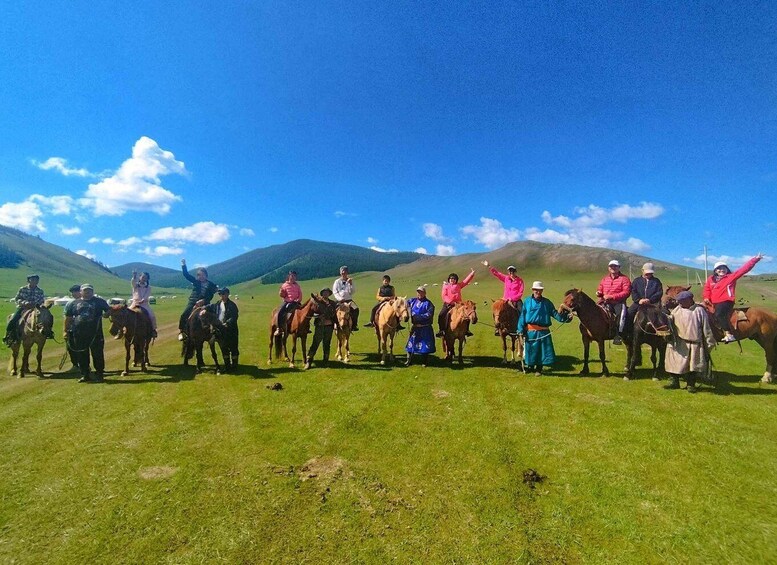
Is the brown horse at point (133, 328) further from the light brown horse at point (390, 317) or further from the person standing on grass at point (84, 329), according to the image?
the light brown horse at point (390, 317)

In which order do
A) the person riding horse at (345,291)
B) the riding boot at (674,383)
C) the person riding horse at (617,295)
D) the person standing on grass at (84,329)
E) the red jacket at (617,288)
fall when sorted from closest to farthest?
the riding boot at (674,383) < the person standing on grass at (84,329) < the person riding horse at (617,295) < the red jacket at (617,288) < the person riding horse at (345,291)

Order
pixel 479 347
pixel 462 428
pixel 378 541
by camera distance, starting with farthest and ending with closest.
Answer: pixel 479 347 → pixel 462 428 → pixel 378 541

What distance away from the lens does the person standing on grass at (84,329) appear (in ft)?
44.0

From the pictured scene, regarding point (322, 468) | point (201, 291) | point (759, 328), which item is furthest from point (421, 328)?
point (759, 328)

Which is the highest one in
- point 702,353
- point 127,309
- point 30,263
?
point 30,263

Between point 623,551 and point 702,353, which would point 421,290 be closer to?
point 702,353

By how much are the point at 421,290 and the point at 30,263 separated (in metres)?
238

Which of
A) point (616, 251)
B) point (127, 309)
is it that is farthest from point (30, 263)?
point (616, 251)

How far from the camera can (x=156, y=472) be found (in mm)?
7383

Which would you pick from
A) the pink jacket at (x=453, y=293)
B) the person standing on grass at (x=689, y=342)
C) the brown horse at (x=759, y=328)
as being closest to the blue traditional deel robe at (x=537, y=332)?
the pink jacket at (x=453, y=293)

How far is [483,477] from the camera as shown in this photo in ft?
23.2

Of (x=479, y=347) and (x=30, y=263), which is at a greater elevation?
(x=30, y=263)

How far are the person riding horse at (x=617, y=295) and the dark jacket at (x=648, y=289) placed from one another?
367 mm

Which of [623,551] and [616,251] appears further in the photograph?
[616,251]
